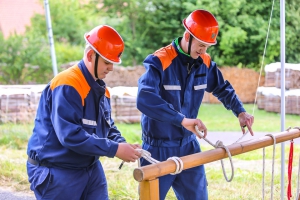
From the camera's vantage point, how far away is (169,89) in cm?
295

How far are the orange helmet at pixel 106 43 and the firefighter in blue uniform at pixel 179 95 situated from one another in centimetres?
A: 44

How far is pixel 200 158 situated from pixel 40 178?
884 mm

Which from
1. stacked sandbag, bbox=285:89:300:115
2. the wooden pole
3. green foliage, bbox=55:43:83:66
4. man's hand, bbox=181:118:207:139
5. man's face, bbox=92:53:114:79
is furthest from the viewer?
green foliage, bbox=55:43:83:66

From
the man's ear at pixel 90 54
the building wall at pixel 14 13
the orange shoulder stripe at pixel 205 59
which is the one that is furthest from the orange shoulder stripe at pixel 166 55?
the building wall at pixel 14 13

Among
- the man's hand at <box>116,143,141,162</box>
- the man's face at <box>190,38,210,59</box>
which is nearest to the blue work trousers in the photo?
the man's hand at <box>116,143,141,162</box>

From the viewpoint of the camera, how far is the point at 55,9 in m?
17.9

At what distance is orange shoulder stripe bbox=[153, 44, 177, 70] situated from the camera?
292cm

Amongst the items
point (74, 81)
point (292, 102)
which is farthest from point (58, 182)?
point (292, 102)

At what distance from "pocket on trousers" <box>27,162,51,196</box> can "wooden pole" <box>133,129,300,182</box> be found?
2.20 feet

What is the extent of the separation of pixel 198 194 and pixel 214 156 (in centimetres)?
72

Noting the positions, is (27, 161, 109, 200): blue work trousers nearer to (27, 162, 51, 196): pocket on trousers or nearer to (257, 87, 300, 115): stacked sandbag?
(27, 162, 51, 196): pocket on trousers

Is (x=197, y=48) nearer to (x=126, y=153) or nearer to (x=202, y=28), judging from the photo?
(x=202, y=28)

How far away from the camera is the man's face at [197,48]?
286 cm

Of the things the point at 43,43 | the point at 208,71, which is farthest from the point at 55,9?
the point at 208,71
